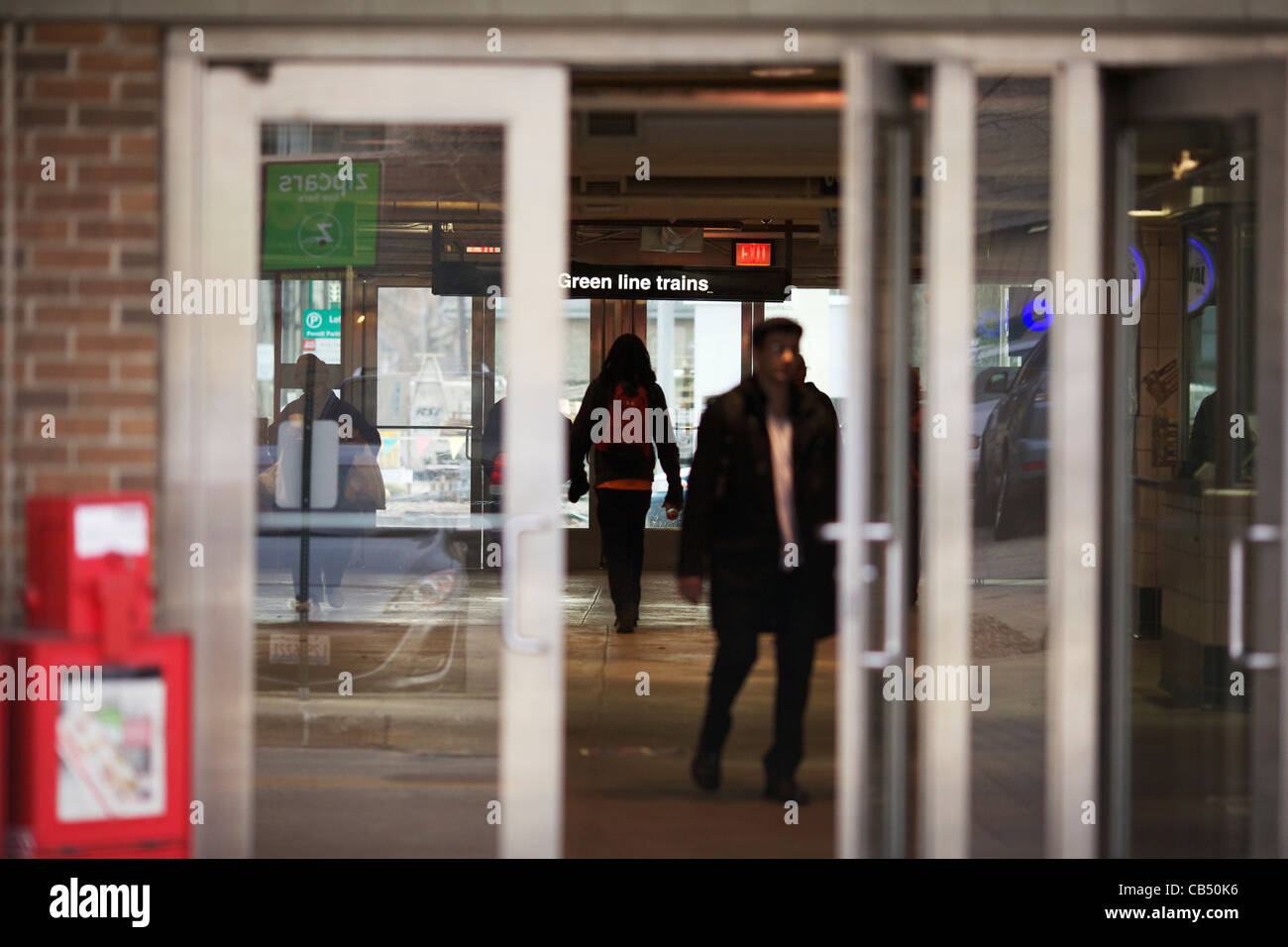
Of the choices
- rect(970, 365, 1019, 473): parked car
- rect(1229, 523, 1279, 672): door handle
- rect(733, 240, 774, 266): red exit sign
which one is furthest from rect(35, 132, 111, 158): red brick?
rect(733, 240, 774, 266): red exit sign

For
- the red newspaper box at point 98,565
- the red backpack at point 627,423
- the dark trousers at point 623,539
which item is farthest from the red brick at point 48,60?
the dark trousers at point 623,539

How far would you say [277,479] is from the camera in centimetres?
712

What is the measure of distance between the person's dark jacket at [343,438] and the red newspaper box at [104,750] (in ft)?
14.3

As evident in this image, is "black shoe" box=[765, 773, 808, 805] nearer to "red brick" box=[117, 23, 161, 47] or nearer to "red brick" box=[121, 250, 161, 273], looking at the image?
"red brick" box=[121, 250, 161, 273]

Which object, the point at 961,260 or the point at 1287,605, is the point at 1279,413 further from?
the point at 961,260

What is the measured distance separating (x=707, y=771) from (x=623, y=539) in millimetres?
3408

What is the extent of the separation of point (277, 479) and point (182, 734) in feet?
14.4

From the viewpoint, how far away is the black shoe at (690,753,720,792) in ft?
15.6

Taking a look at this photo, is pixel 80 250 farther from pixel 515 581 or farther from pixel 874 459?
pixel 874 459

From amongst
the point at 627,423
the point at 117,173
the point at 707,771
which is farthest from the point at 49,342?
the point at 627,423

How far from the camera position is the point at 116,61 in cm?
317

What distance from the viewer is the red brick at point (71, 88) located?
3.17 meters

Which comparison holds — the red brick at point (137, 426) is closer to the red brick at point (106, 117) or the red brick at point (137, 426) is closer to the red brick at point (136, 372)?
the red brick at point (136, 372)

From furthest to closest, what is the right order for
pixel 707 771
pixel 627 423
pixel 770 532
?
1. pixel 627 423
2. pixel 707 771
3. pixel 770 532
